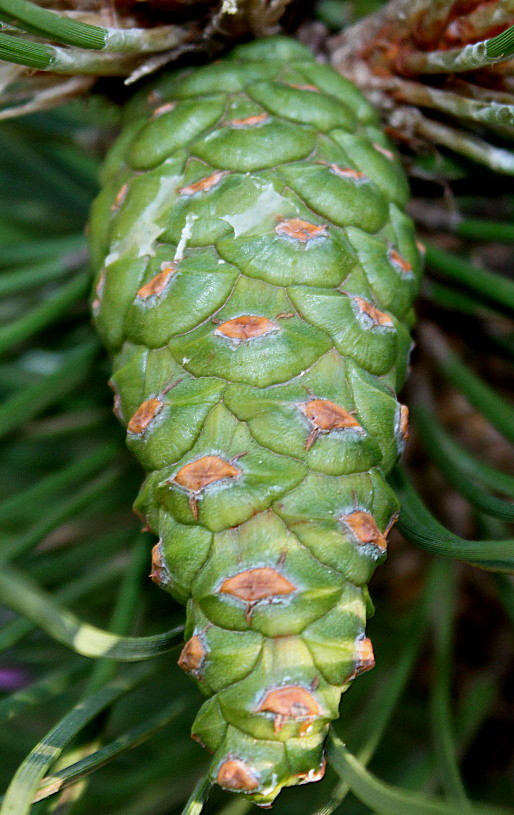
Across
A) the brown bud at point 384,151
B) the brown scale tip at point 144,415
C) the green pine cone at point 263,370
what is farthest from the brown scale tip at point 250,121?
the brown scale tip at point 144,415

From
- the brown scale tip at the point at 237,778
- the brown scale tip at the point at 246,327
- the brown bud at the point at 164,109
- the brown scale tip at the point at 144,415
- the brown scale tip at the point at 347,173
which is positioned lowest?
the brown scale tip at the point at 237,778

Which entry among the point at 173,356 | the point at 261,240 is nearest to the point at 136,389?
the point at 173,356

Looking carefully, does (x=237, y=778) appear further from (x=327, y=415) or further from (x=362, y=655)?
(x=327, y=415)

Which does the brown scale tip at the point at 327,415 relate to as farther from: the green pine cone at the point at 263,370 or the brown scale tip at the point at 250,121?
the brown scale tip at the point at 250,121

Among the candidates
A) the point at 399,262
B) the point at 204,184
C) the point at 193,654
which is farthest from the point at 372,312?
the point at 193,654

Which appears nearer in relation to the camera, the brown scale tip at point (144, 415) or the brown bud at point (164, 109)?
the brown scale tip at point (144, 415)
